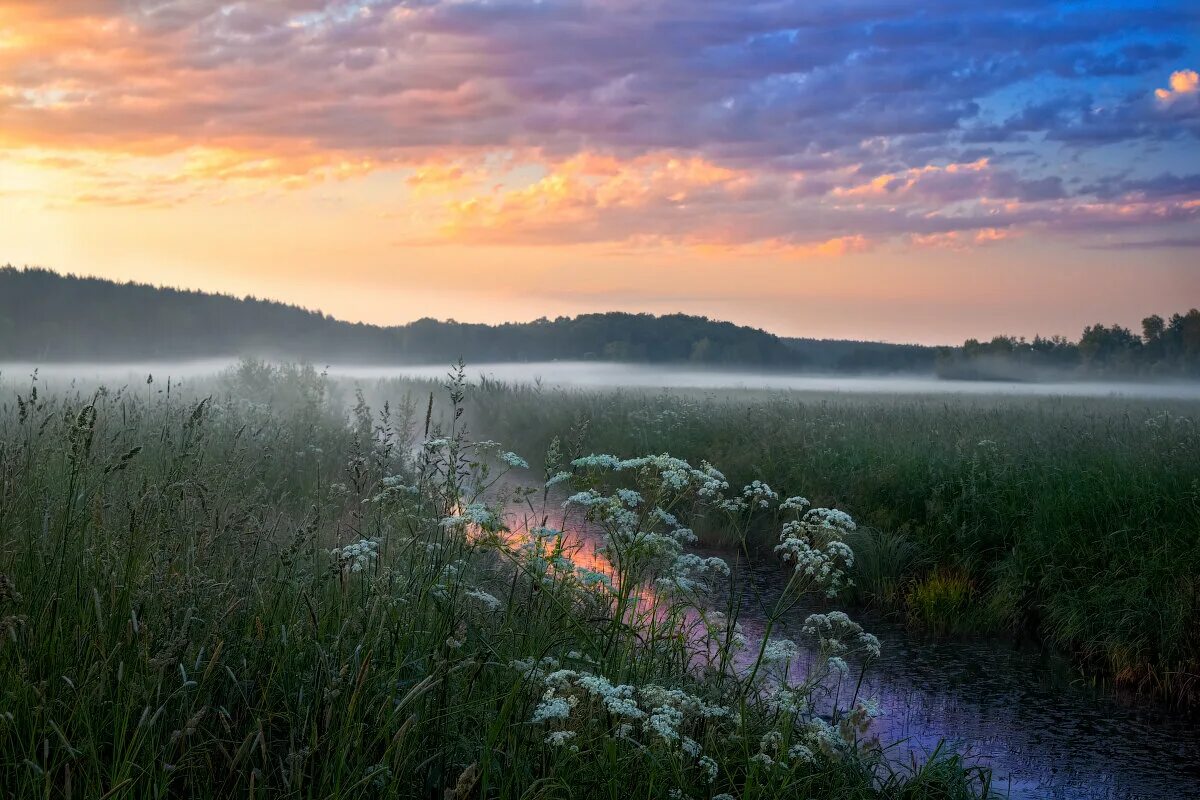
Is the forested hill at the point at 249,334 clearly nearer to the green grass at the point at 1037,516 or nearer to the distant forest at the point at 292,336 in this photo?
the distant forest at the point at 292,336

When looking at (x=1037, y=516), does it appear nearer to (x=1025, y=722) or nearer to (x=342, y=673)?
(x=1025, y=722)

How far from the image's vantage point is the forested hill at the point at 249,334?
221ft

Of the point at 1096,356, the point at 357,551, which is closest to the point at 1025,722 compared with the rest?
the point at 357,551

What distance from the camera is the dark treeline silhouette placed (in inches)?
1925

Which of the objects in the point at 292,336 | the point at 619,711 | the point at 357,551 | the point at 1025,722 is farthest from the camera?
the point at 292,336

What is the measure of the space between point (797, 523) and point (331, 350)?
227 feet

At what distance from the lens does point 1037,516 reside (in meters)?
10.2

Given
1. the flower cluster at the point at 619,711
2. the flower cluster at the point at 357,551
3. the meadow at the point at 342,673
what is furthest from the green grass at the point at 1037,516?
the flower cluster at the point at 619,711

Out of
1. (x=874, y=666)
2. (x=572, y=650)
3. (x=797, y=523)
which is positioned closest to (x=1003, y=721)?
(x=874, y=666)

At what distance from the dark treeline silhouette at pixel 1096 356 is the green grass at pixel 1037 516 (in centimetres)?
3917

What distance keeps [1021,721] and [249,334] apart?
72.5m

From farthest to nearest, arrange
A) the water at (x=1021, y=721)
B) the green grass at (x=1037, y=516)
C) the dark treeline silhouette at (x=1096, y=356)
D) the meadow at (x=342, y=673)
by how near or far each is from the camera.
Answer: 1. the dark treeline silhouette at (x=1096, y=356)
2. the green grass at (x=1037, y=516)
3. the water at (x=1021, y=721)
4. the meadow at (x=342, y=673)

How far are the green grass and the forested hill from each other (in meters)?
53.8

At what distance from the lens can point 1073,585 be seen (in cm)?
952
